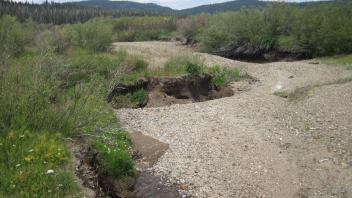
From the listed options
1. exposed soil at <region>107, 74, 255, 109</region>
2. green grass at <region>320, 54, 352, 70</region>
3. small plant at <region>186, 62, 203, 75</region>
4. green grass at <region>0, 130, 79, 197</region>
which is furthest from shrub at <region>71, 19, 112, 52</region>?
green grass at <region>0, 130, 79, 197</region>

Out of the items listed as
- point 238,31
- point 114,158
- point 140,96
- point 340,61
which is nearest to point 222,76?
point 140,96

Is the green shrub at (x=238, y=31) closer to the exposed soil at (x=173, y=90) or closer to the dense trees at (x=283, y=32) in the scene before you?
the dense trees at (x=283, y=32)

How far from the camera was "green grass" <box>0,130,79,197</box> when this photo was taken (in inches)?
253

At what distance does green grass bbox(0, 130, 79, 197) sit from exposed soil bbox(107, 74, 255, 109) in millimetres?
7684

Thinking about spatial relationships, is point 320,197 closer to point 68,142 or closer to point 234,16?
point 68,142

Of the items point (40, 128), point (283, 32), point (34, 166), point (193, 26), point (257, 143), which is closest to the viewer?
point (34, 166)

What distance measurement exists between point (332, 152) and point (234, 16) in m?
29.2

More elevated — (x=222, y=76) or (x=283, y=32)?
(x=283, y=32)

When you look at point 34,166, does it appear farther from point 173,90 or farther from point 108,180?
point 173,90

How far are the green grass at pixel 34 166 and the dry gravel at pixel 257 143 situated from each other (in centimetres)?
262

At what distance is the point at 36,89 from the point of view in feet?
26.2

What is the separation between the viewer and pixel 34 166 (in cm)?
694

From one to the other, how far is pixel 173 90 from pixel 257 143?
744 cm

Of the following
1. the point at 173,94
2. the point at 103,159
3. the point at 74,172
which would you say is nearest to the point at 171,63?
the point at 173,94
